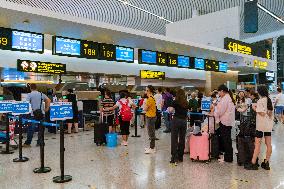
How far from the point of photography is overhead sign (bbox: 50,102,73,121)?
483 centimetres

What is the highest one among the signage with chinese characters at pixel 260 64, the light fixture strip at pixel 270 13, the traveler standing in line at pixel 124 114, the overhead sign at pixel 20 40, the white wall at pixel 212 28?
the light fixture strip at pixel 270 13

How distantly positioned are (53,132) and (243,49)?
10.6 metres

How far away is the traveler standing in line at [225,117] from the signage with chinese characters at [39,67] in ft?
18.4

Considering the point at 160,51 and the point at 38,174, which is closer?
the point at 38,174

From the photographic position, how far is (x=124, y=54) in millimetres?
10844

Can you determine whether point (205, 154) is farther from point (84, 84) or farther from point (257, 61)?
point (257, 61)

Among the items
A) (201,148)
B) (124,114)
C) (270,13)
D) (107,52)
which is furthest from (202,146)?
(270,13)

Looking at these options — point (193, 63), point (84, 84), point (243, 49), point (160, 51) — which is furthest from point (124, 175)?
point (243, 49)

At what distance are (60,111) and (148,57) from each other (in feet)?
24.0

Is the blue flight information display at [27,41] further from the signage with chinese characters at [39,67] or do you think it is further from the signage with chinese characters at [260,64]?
the signage with chinese characters at [260,64]

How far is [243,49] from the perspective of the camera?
1595cm

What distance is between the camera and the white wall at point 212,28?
15367 millimetres

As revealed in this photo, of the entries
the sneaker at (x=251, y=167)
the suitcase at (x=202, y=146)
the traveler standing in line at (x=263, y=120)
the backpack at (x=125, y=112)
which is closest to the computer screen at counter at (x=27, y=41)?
the backpack at (x=125, y=112)

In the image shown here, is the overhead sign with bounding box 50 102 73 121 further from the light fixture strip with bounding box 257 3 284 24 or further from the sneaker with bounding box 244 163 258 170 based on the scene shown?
the light fixture strip with bounding box 257 3 284 24
